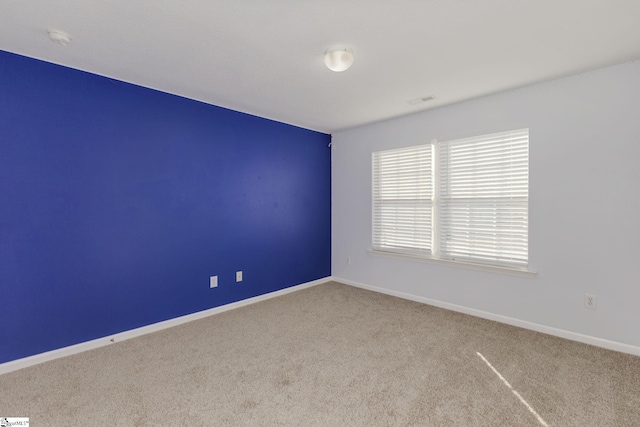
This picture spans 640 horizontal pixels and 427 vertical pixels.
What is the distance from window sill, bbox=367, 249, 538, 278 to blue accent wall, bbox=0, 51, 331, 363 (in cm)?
150

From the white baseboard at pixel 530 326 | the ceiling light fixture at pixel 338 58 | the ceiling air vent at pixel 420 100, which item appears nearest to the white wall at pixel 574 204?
the white baseboard at pixel 530 326

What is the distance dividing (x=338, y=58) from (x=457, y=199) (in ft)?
7.24

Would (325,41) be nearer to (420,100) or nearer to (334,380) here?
(420,100)

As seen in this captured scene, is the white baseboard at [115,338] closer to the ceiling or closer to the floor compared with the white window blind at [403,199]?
closer to the floor

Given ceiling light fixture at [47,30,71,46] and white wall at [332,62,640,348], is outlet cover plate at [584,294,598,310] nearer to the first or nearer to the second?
white wall at [332,62,640,348]

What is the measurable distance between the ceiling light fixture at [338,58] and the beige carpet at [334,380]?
2292mm

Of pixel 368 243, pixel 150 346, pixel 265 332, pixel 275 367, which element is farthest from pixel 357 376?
pixel 368 243

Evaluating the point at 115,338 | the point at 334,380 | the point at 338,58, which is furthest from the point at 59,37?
the point at 334,380

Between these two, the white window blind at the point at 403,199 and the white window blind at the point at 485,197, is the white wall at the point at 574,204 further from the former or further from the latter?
the white window blind at the point at 403,199

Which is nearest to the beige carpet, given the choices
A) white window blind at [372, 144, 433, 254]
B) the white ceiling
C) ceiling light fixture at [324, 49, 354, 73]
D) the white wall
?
the white wall

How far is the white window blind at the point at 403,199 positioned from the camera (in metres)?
3.86

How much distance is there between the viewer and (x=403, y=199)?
4086mm

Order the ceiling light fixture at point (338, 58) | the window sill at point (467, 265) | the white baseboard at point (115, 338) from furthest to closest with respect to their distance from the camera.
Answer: the window sill at point (467, 265) < the white baseboard at point (115, 338) < the ceiling light fixture at point (338, 58)

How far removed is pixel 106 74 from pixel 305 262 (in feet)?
10.6
